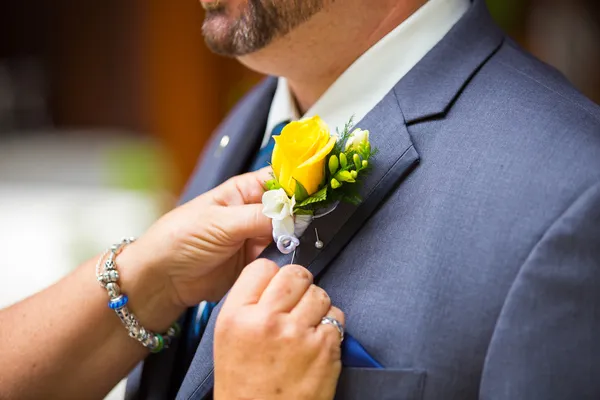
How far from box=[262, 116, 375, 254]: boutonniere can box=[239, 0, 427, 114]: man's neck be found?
0.25 m

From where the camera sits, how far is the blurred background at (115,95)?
9.77 ft

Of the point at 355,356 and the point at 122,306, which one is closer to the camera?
the point at 355,356

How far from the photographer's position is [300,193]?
0.92 m

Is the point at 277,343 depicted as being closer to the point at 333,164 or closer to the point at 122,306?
the point at 333,164

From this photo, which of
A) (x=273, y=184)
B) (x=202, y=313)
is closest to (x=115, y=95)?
(x=202, y=313)

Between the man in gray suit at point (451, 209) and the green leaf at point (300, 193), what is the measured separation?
0.07 metres

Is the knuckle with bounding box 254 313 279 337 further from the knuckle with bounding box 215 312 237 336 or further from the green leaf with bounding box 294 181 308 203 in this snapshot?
the green leaf with bounding box 294 181 308 203

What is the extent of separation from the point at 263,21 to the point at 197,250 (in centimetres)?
35

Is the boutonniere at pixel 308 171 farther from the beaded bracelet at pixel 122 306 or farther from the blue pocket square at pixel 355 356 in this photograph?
the beaded bracelet at pixel 122 306

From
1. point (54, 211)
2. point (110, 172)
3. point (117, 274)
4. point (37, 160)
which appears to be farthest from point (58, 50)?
point (117, 274)

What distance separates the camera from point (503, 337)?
83cm

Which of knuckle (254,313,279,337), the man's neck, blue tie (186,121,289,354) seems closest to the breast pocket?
knuckle (254,313,279,337)

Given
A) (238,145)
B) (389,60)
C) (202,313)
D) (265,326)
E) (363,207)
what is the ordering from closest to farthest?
(265,326)
(363,207)
(389,60)
(202,313)
(238,145)

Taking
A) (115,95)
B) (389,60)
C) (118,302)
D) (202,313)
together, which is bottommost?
(115,95)
